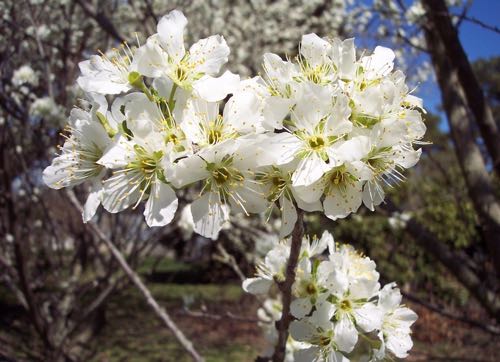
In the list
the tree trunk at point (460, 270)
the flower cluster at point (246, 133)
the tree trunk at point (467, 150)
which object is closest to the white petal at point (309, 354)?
the flower cluster at point (246, 133)

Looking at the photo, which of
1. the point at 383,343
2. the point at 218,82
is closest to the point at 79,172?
the point at 218,82

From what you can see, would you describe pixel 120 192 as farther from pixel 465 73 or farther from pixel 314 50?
pixel 465 73

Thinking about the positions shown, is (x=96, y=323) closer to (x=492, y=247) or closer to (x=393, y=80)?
(x=492, y=247)

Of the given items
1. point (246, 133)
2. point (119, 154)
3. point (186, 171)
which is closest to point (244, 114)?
point (246, 133)

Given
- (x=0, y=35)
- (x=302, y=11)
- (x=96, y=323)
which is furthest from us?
(x=302, y=11)

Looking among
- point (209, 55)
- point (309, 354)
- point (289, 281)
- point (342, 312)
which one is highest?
point (209, 55)
